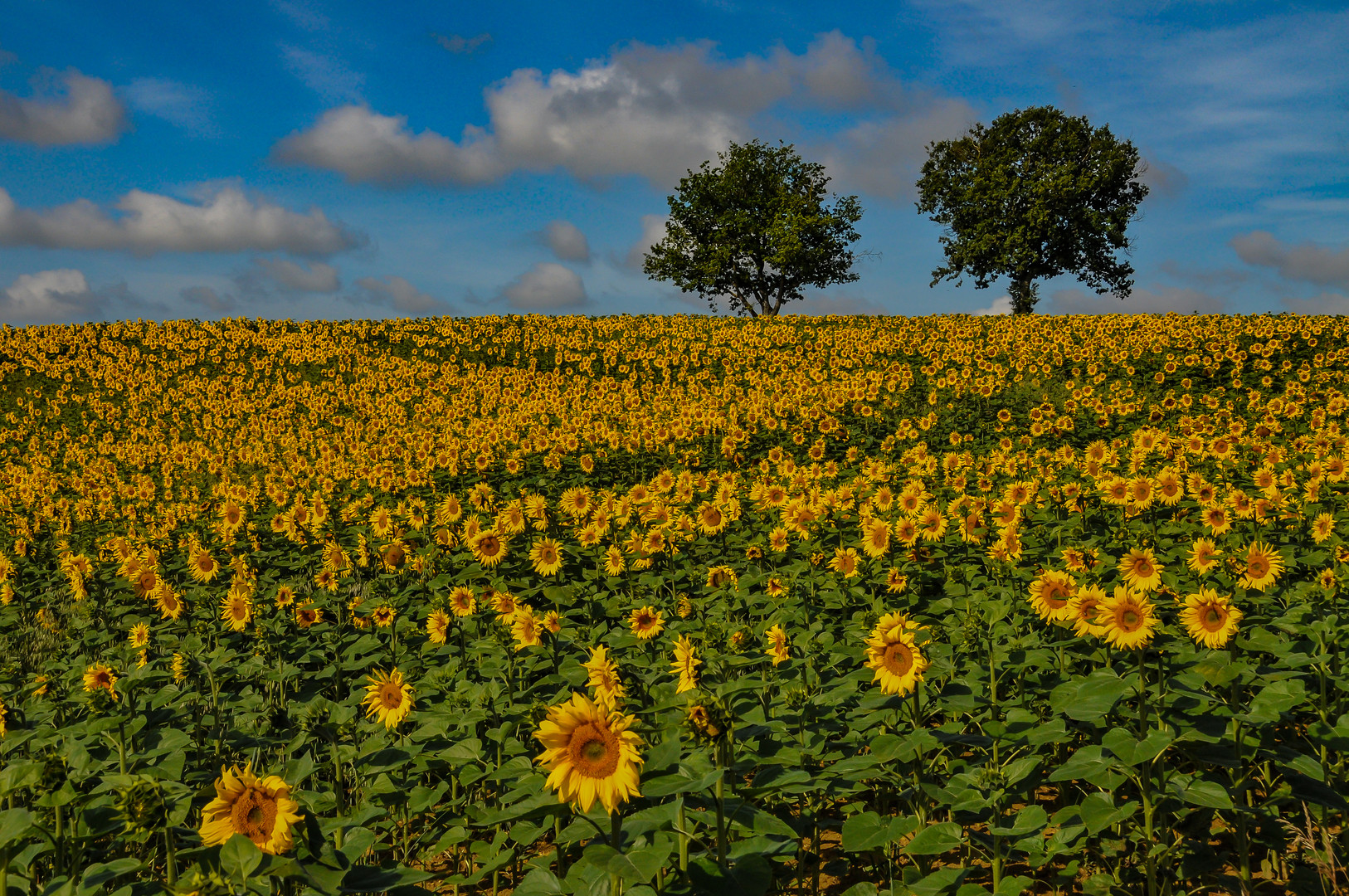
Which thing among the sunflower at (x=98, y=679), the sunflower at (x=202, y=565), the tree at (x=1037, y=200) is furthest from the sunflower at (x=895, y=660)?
the tree at (x=1037, y=200)

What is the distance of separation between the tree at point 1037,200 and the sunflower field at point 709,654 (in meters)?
36.0

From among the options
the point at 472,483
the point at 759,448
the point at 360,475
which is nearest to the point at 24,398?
the point at 360,475

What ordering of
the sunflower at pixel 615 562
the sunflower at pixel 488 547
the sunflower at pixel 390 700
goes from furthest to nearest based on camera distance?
1. the sunflower at pixel 615 562
2. the sunflower at pixel 488 547
3. the sunflower at pixel 390 700

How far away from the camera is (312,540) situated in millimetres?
10805

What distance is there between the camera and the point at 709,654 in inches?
174

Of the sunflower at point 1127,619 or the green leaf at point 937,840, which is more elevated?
the sunflower at point 1127,619

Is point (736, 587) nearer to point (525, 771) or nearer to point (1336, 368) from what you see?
point (525, 771)

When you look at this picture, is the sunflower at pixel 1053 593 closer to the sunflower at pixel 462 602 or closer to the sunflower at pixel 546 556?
the sunflower at pixel 546 556

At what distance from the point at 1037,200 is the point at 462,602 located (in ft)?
177

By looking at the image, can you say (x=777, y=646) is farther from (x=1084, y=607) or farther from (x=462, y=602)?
→ (x=462, y=602)

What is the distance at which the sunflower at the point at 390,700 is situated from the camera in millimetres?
4719

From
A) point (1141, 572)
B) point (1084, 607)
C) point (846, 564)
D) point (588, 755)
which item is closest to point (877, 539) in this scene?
point (846, 564)

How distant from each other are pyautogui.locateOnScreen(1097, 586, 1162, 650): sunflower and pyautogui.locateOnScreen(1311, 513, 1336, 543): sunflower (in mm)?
4986

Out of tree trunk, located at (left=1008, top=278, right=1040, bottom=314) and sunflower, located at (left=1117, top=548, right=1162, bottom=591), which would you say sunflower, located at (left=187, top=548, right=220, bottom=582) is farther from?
tree trunk, located at (left=1008, top=278, right=1040, bottom=314)
